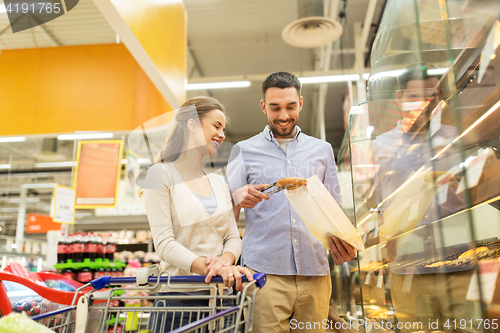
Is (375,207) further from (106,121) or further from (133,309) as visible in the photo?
(106,121)

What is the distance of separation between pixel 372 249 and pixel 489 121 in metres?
1.88

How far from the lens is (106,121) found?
Result: 455cm

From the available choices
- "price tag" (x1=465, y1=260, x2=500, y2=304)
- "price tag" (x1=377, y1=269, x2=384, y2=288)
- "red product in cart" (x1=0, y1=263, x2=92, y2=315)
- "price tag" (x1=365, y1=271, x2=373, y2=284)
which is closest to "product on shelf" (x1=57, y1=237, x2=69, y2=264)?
"red product in cart" (x1=0, y1=263, x2=92, y2=315)

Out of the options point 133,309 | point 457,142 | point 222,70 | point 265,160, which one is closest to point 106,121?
point 265,160

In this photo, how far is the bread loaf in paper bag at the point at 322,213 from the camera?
1.54m

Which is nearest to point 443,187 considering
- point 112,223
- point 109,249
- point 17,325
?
point 17,325

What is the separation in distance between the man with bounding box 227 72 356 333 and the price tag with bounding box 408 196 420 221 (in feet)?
1.05

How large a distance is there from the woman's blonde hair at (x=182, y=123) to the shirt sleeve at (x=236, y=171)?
0.30 meters

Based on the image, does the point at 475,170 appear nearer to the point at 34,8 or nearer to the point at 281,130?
the point at 281,130

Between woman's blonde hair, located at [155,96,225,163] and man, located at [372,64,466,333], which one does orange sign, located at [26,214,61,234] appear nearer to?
woman's blonde hair, located at [155,96,225,163]

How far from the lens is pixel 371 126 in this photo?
2.28m

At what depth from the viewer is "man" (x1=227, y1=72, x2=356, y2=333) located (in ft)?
5.27

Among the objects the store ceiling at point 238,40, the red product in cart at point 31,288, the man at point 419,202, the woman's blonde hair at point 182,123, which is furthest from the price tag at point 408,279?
the store ceiling at point 238,40

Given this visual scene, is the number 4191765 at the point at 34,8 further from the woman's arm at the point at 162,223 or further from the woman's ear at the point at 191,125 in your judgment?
the woman's arm at the point at 162,223
